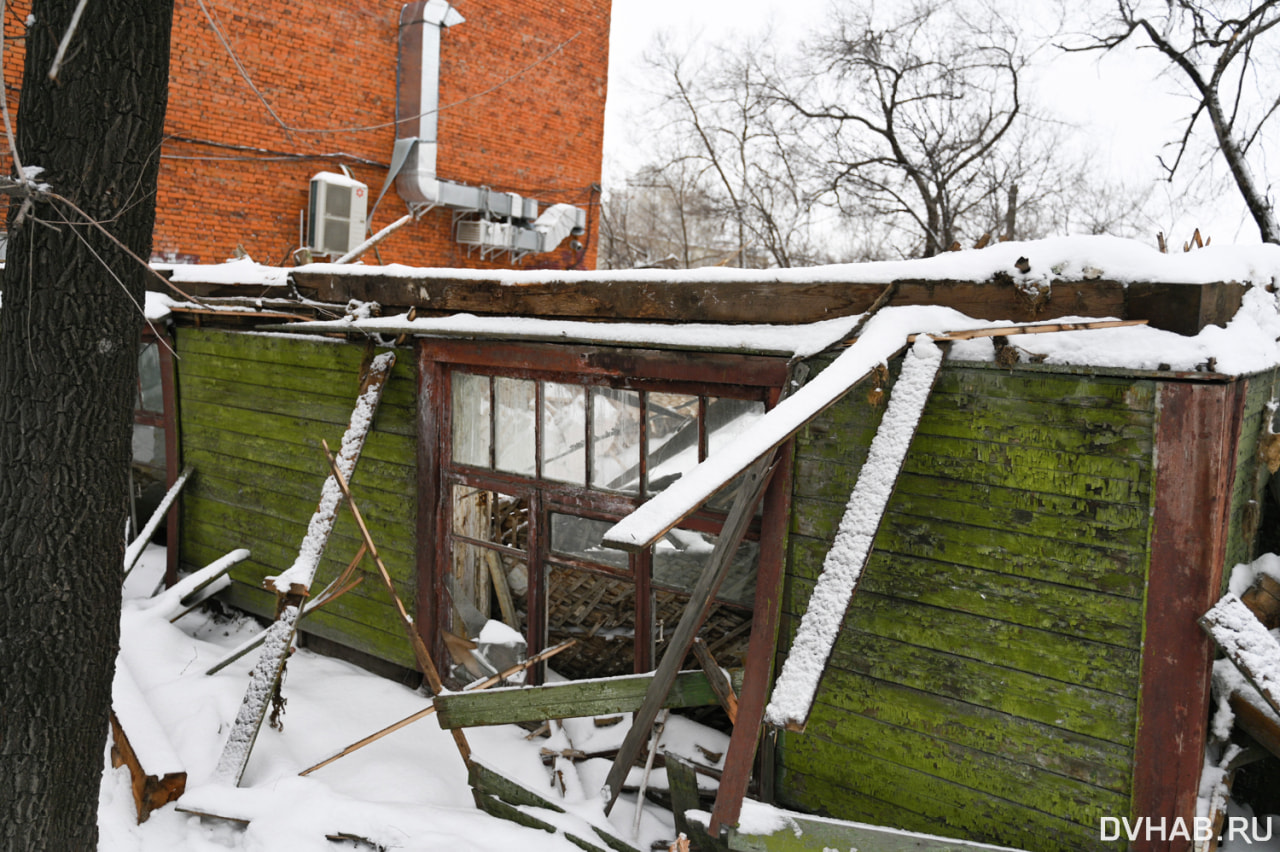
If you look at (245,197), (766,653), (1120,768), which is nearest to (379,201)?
(245,197)

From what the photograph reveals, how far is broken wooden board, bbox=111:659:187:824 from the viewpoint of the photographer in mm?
4062

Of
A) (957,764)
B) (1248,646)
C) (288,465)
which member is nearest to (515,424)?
(288,465)

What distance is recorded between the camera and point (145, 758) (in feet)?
13.6

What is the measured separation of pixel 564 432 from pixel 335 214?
863 centimetres

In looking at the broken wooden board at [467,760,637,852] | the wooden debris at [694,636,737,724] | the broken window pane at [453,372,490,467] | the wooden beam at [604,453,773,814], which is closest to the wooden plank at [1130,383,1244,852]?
the wooden beam at [604,453,773,814]

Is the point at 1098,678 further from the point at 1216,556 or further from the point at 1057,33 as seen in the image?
the point at 1057,33

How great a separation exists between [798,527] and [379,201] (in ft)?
34.5

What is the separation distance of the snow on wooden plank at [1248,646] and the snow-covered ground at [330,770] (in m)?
2.27

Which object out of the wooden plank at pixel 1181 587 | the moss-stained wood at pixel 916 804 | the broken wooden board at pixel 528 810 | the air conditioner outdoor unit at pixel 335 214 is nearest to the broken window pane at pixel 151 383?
the air conditioner outdoor unit at pixel 335 214

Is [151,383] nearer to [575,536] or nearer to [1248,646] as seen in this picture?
[575,536]

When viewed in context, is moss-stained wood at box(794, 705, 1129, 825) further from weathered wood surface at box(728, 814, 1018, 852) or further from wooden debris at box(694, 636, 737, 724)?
wooden debris at box(694, 636, 737, 724)

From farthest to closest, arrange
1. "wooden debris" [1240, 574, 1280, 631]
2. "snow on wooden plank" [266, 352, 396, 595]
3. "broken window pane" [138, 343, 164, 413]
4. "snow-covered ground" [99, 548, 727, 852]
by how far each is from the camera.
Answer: "broken window pane" [138, 343, 164, 413]
"snow on wooden plank" [266, 352, 396, 595]
"snow-covered ground" [99, 548, 727, 852]
"wooden debris" [1240, 574, 1280, 631]

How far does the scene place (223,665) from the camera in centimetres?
545

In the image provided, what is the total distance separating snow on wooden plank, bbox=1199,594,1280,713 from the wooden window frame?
4.93 ft
